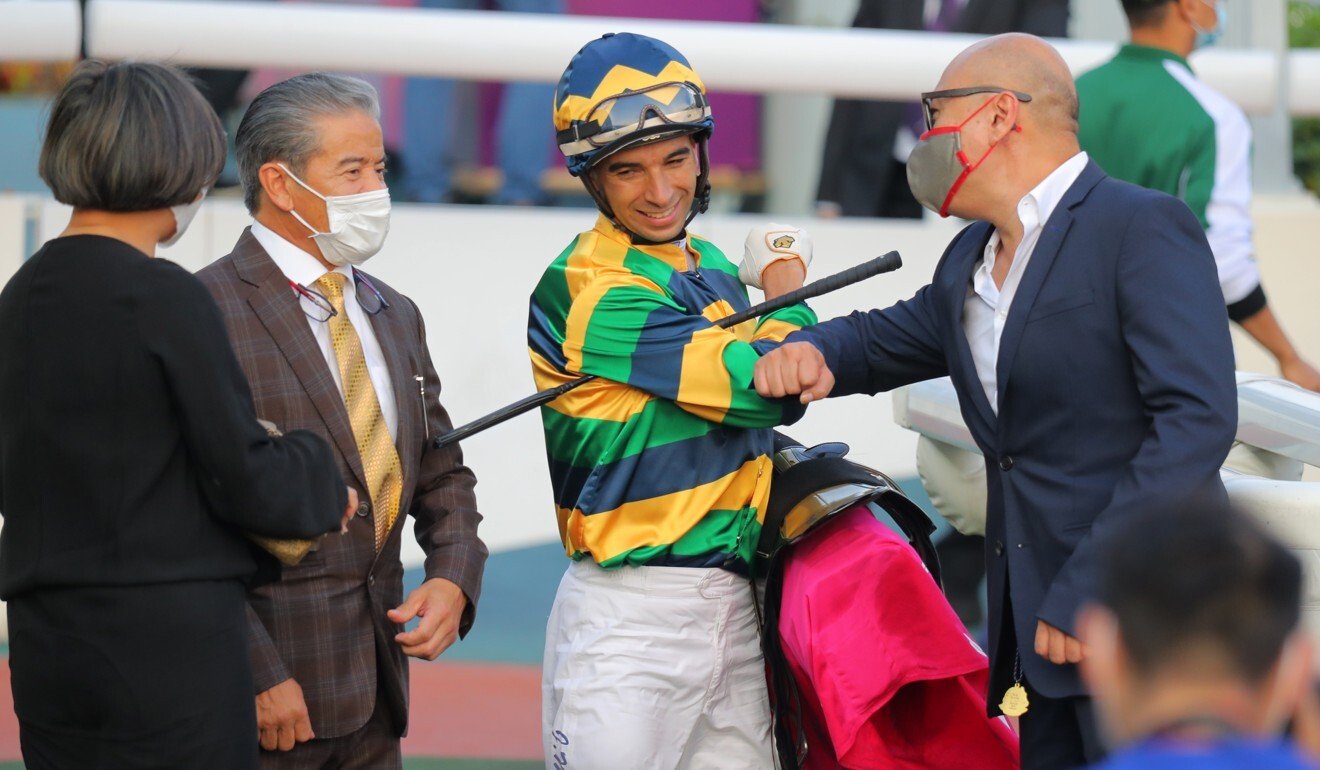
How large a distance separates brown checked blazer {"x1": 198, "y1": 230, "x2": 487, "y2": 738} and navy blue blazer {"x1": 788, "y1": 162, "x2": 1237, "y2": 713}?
1.07m

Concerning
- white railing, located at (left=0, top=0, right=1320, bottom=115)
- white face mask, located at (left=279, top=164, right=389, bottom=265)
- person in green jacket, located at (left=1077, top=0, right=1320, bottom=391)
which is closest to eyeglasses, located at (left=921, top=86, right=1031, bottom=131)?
white face mask, located at (left=279, top=164, right=389, bottom=265)

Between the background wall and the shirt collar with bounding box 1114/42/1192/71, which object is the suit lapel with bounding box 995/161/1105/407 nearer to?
the shirt collar with bounding box 1114/42/1192/71

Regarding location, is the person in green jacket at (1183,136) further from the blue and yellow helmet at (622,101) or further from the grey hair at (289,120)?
the grey hair at (289,120)

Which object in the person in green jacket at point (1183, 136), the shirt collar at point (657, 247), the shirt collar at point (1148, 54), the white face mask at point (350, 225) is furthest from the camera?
the shirt collar at point (1148, 54)

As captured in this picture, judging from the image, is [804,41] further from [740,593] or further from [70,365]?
[70,365]

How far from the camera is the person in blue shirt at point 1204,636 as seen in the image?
5.15ft

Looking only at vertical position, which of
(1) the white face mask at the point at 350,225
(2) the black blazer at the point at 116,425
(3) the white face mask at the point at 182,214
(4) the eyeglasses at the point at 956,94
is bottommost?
(2) the black blazer at the point at 116,425

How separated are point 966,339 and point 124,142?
147cm

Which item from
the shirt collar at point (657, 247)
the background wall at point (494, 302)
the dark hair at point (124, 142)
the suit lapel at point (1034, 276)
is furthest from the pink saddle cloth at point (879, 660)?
the background wall at point (494, 302)

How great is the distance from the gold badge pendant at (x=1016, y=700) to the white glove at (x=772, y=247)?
3.03ft

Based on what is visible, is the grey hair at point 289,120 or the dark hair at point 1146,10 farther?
the dark hair at point 1146,10

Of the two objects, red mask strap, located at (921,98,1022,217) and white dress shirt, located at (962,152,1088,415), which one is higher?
red mask strap, located at (921,98,1022,217)

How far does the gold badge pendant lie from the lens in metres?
2.87

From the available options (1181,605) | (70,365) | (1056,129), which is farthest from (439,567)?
(1181,605)
